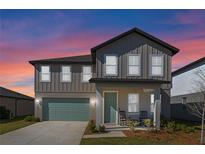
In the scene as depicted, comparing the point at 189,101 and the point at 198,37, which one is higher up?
the point at 198,37

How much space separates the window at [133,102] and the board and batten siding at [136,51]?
2.02m

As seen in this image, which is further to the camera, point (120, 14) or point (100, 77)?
point (120, 14)

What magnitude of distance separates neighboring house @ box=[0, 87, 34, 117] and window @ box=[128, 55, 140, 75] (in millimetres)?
14862

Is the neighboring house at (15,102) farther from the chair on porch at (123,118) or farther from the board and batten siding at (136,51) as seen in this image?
the board and batten siding at (136,51)

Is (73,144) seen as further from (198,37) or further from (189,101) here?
(189,101)

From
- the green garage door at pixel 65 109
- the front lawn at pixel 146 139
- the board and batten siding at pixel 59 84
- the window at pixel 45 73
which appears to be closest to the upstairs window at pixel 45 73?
the window at pixel 45 73

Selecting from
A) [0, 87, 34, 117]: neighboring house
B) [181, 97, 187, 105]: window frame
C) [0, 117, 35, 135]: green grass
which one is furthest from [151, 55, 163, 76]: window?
[0, 87, 34, 117]: neighboring house

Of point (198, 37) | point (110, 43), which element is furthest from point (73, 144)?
point (198, 37)

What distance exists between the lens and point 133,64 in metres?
23.7

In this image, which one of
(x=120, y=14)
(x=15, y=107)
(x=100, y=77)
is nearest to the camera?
(x=100, y=77)

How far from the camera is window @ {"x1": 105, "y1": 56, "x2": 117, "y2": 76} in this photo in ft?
76.1

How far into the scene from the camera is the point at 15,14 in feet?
84.8
